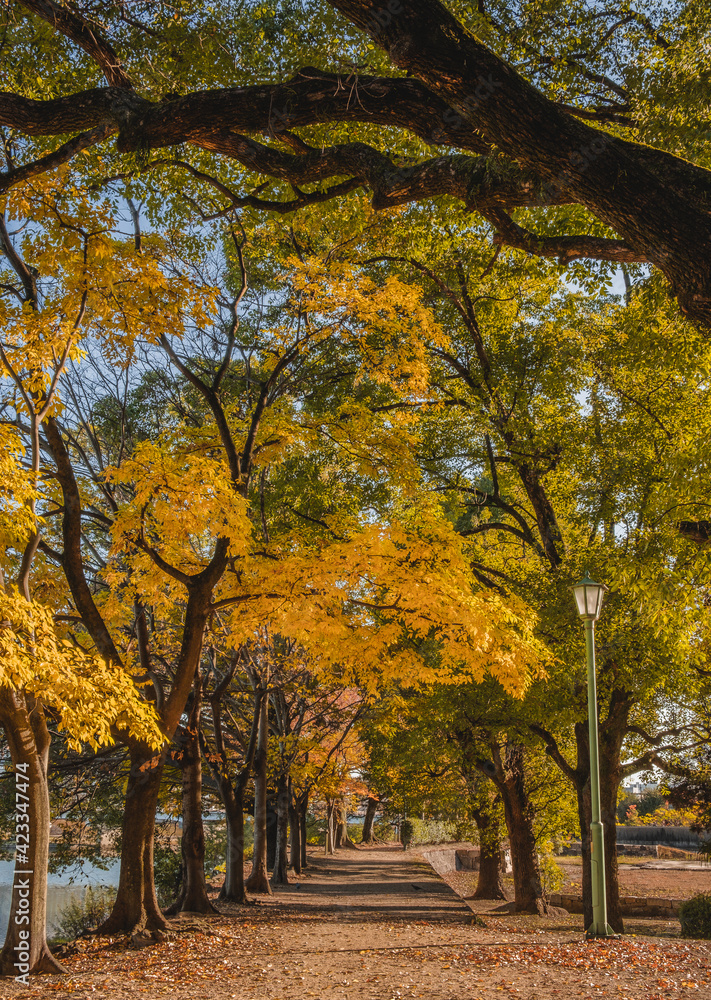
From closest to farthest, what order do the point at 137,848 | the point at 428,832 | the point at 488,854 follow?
the point at 137,848, the point at 488,854, the point at 428,832

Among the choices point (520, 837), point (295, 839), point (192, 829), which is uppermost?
point (192, 829)

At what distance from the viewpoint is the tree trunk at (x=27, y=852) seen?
7609 millimetres

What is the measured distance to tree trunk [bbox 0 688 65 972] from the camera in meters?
7.61

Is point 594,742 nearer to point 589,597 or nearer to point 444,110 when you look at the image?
point 589,597

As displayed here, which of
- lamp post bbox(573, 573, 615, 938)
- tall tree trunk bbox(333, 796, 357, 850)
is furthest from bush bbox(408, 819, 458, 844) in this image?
lamp post bbox(573, 573, 615, 938)

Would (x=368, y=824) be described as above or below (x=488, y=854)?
below

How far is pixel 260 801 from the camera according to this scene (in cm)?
1764

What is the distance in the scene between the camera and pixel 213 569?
10.2m

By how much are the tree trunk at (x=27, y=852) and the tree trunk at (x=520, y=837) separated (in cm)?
1080

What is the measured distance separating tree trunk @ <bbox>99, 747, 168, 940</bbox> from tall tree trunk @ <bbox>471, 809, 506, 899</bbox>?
10.2 meters

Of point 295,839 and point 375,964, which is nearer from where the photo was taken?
point 375,964

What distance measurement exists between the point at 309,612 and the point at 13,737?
357 cm

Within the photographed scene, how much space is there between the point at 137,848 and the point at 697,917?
9922 mm

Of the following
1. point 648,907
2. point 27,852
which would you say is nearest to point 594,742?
point 27,852
